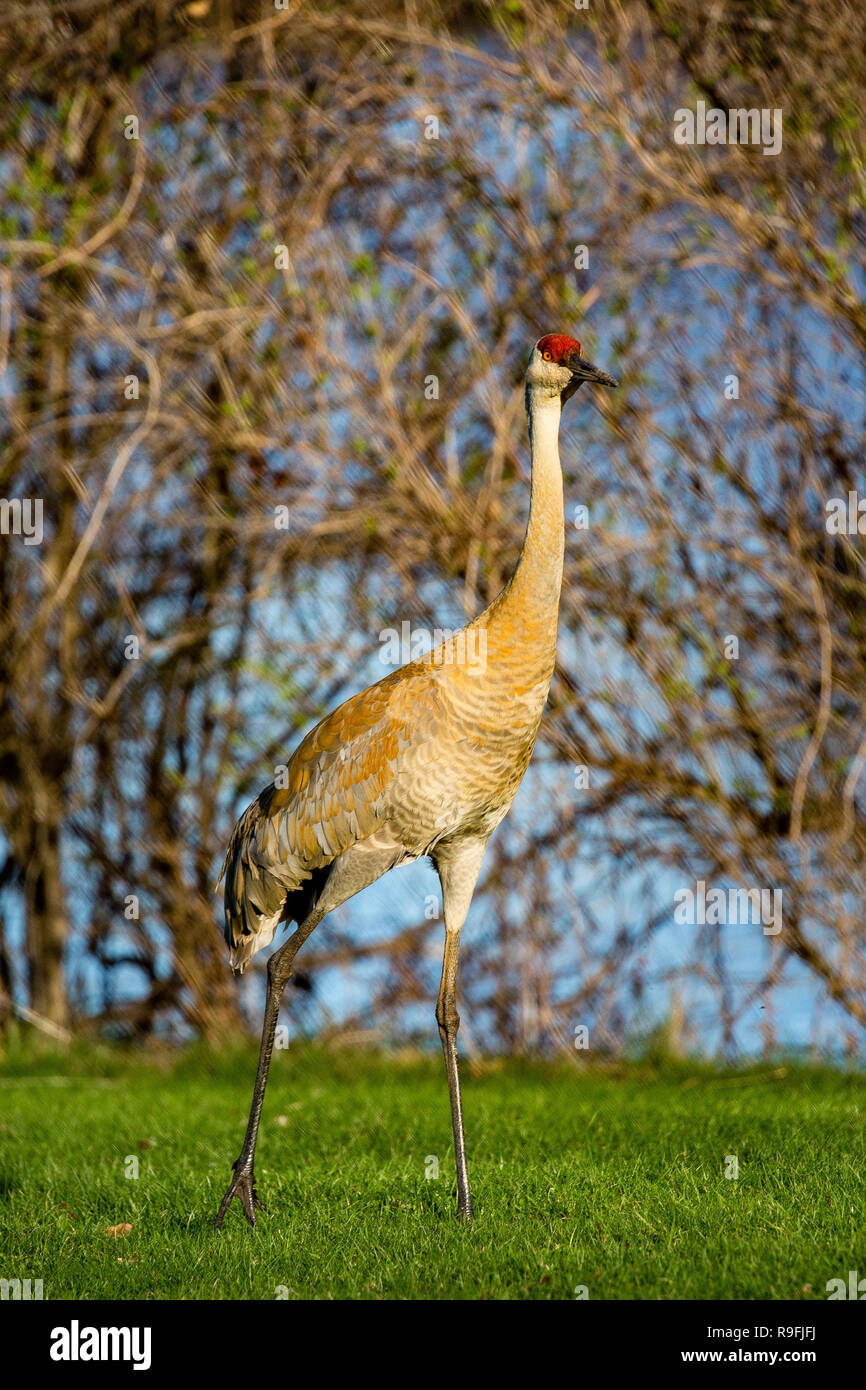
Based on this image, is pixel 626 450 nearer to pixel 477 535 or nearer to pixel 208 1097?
pixel 477 535

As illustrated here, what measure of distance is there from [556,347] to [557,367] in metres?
0.06

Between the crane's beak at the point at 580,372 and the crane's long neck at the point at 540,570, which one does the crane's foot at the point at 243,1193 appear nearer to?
the crane's long neck at the point at 540,570

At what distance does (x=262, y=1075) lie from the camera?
4.76 metres

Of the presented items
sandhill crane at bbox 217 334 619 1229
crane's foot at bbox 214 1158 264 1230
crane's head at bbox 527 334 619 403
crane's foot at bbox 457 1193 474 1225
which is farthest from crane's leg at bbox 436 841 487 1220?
crane's head at bbox 527 334 619 403

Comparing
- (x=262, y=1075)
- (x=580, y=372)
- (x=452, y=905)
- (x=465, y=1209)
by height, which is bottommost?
(x=465, y=1209)

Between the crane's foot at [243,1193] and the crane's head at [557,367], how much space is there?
270cm

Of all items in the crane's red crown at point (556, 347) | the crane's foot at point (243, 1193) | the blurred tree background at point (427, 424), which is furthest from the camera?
the blurred tree background at point (427, 424)

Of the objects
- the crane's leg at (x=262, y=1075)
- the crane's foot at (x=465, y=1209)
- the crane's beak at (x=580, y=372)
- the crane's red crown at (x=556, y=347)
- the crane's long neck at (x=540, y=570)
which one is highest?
the crane's red crown at (x=556, y=347)

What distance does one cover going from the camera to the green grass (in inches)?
157

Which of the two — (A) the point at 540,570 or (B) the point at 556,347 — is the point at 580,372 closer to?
(B) the point at 556,347

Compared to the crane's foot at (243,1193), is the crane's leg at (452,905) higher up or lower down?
higher up

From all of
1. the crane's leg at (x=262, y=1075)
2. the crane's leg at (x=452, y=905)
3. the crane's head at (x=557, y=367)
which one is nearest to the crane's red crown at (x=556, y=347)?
the crane's head at (x=557, y=367)

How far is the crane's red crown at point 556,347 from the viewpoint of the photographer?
4.68m

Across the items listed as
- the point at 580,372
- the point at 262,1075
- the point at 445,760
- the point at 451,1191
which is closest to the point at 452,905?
the point at 445,760
